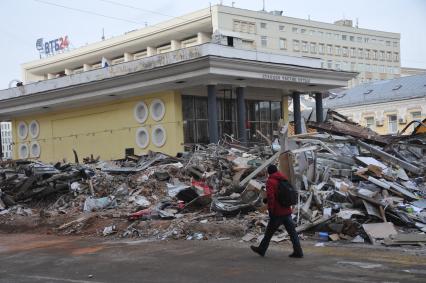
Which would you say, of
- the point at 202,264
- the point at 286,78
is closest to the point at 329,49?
the point at 286,78

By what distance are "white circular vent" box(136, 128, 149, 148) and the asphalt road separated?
1842cm

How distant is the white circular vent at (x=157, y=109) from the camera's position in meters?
30.5

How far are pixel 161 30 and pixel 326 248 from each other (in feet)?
258

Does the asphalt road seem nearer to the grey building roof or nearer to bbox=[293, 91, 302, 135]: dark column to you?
bbox=[293, 91, 302, 135]: dark column

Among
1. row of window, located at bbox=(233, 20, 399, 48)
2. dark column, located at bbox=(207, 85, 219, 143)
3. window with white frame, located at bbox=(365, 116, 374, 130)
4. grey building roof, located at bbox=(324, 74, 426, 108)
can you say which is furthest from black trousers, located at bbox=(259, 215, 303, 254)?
row of window, located at bbox=(233, 20, 399, 48)

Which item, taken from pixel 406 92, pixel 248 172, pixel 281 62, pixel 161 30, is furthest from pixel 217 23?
pixel 248 172

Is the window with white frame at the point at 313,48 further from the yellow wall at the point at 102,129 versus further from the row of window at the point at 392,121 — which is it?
the yellow wall at the point at 102,129

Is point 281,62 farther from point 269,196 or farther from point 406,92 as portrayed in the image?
point 406,92

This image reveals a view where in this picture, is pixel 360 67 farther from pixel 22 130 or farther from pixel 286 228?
pixel 286 228

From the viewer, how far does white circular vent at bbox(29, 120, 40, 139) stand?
38.7 metres

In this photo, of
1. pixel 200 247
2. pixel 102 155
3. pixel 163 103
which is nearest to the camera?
pixel 200 247

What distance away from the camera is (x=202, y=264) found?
9.87m

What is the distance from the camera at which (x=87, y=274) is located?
954cm

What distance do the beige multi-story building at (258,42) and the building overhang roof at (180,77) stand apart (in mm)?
44350
